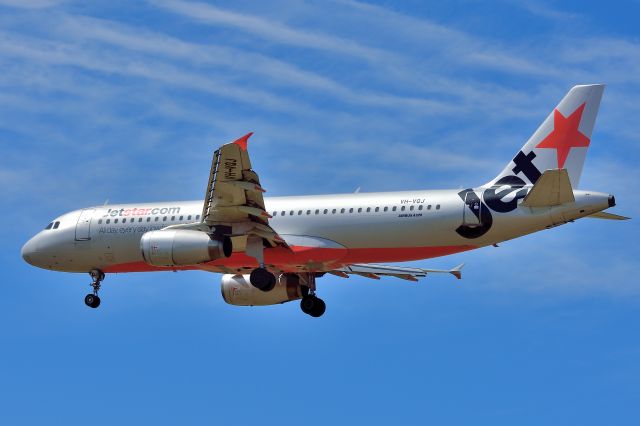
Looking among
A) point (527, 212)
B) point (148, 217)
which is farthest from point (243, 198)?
point (527, 212)

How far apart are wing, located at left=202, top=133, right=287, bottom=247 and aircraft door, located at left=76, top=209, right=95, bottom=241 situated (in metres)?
6.58

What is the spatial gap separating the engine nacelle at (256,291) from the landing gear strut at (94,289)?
440 centimetres

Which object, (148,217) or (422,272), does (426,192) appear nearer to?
(422,272)

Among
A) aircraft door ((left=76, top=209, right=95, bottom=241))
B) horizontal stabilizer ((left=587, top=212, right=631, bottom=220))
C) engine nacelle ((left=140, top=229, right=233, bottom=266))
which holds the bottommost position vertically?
horizontal stabilizer ((left=587, top=212, right=631, bottom=220))

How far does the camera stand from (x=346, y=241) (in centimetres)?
4188

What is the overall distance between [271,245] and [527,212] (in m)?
8.68

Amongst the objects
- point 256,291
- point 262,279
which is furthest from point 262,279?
point 256,291

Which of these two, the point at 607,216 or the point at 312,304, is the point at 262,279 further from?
the point at 607,216

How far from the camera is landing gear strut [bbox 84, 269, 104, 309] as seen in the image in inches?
1828

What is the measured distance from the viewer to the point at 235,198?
40.5 metres

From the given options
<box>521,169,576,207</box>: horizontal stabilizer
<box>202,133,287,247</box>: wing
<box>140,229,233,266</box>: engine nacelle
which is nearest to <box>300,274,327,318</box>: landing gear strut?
<box>202,133,287,247</box>: wing

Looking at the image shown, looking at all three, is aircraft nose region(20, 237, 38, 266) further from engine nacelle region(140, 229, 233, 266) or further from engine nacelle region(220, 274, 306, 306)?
engine nacelle region(140, 229, 233, 266)

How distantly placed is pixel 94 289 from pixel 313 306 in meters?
7.90

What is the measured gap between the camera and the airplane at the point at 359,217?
3906cm
